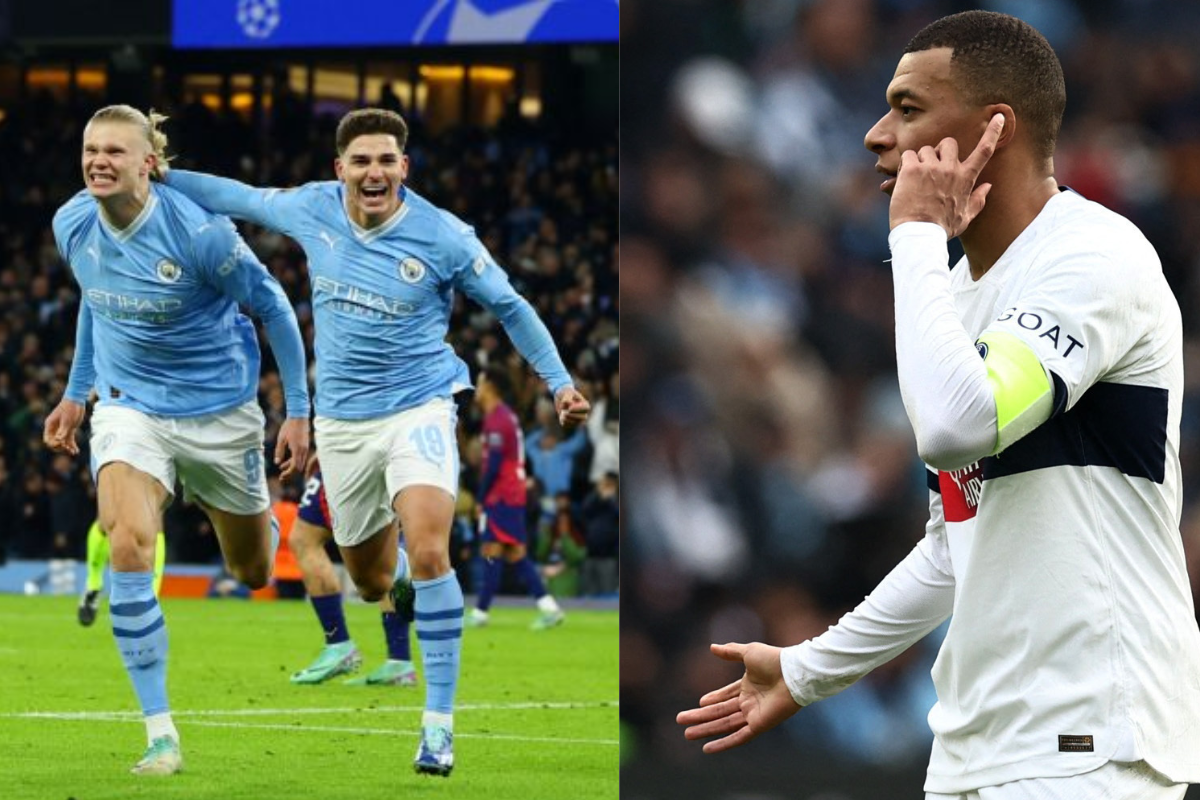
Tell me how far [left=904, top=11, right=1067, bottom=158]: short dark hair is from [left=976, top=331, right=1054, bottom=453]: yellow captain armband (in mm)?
383

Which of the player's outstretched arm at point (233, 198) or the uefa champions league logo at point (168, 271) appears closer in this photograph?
the uefa champions league logo at point (168, 271)

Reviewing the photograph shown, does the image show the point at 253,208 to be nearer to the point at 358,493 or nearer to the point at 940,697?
the point at 358,493

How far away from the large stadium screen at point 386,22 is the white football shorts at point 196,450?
13361 millimetres

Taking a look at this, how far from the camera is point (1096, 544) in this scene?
2816mm

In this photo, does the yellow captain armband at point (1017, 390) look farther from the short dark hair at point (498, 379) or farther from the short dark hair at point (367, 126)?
the short dark hair at point (498, 379)

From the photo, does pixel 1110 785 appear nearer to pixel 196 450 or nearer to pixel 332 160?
pixel 196 450

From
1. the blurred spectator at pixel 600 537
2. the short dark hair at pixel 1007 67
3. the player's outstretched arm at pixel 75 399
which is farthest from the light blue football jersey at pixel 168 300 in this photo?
the blurred spectator at pixel 600 537

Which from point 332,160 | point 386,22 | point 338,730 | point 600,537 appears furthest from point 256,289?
point 332,160

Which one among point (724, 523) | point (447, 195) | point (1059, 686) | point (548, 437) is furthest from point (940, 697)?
point (447, 195)

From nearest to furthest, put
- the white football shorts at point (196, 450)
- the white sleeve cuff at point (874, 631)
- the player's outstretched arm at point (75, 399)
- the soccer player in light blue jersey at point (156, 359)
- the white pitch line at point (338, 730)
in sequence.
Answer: the white sleeve cuff at point (874, 631), the soccer player in light blue jersey at point (156, 359), the white football shorts at point (196, 450), the player's outstretched arm at point (75, 399), the white pitch line at point (338, 730)

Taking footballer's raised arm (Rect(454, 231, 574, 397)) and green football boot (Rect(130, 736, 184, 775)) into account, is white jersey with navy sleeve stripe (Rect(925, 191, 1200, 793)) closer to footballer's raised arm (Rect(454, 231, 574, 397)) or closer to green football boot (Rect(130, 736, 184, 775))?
footballer's raised arm (Rect(454, 231, 574, 397))

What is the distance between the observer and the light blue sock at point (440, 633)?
305 inches

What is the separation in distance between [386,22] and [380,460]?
49.4ft

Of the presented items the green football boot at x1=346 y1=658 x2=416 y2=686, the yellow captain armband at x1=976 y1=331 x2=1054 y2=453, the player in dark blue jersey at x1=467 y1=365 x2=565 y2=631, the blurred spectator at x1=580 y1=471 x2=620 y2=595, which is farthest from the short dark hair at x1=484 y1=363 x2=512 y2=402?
the yellow captain armband at x1=976 y1=331 x2=1054 y2=453
